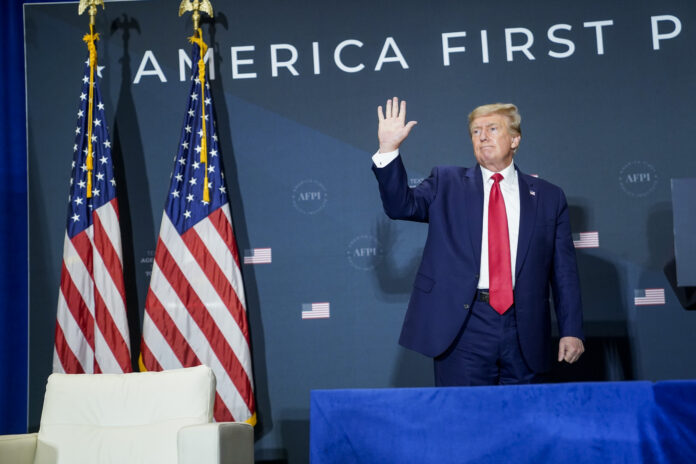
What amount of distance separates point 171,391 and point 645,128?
3061mm

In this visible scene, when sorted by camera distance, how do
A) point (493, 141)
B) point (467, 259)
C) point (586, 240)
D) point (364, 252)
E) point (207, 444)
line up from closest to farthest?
point (207, 444) → point (467, 259) → point (493, 141) → point (586, 240) → point (364, 252)

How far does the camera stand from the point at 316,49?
4691mm

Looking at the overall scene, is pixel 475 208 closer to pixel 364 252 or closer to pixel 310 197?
pixel 364 252

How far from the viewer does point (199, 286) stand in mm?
4320

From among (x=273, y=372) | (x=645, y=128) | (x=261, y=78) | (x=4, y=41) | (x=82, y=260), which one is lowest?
(x=273, y=372)

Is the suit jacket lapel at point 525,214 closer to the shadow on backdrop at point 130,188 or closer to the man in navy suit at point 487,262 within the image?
the man in navy suit at point 487,262

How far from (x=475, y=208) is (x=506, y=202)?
0.17 meters

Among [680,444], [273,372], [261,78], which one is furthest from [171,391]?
[261,78]

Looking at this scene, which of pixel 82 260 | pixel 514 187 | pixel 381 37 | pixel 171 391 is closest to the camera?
pixel 171 391

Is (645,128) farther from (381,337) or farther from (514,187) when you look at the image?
(381,337)

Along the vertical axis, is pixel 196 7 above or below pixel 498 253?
above

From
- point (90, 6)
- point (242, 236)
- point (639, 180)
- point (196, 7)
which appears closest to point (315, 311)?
point (242, 236)

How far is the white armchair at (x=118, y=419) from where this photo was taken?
293 centimetres

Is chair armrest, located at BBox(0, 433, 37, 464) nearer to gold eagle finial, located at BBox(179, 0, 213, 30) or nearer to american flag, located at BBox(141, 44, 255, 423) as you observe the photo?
american flag, located at BBox(141, 44, 255, 423)
